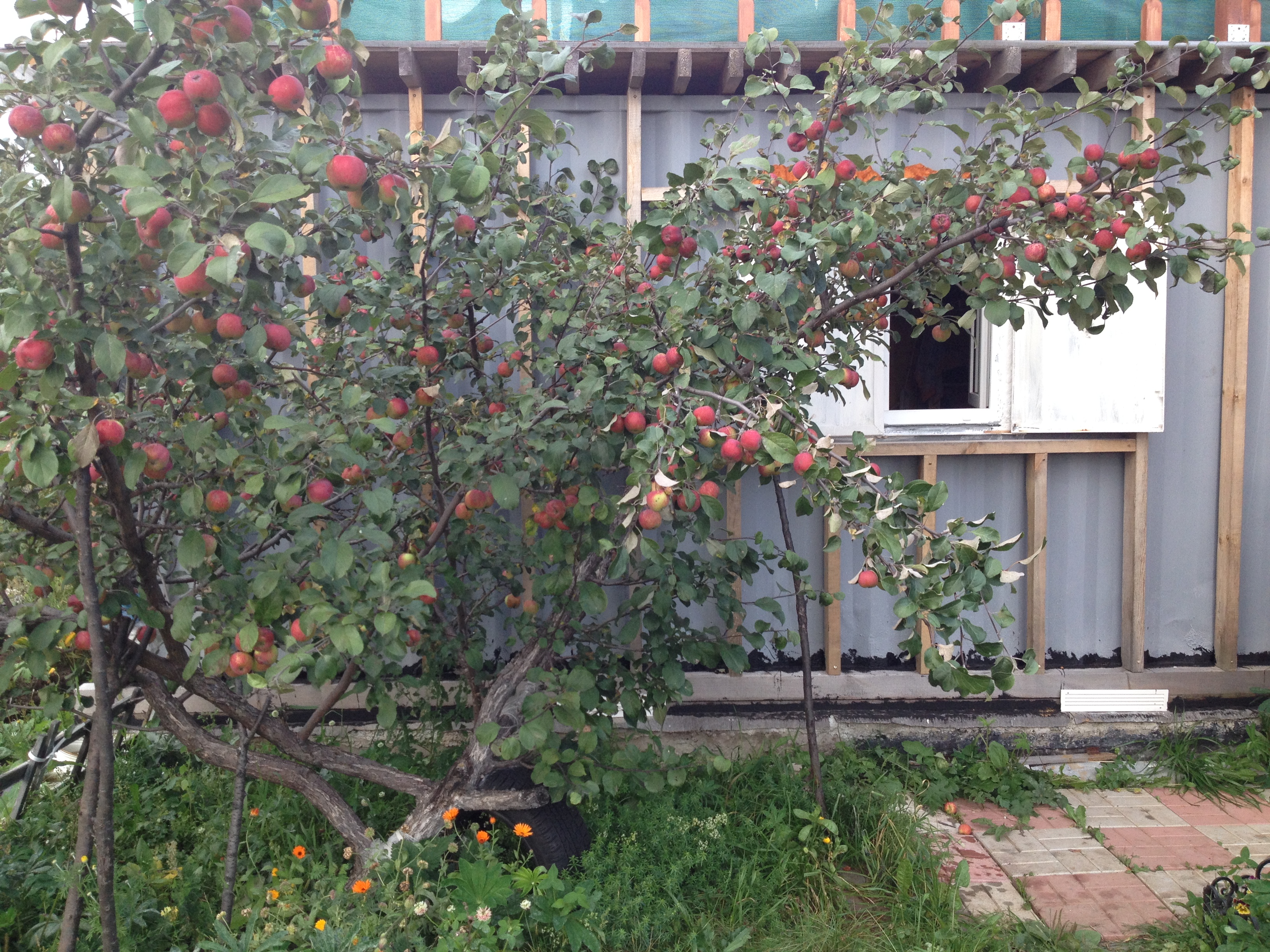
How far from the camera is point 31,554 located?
8.36 ft

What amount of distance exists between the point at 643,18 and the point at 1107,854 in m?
3.83

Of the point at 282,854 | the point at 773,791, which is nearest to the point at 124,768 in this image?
the point at 282,854

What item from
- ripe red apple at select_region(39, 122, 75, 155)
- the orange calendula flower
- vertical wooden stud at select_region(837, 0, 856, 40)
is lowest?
ripe red apple at select_region(39, 122, 75, 155)

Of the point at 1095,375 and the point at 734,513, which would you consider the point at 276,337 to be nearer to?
the point at 734,513

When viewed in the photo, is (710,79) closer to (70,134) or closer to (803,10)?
(803,10)

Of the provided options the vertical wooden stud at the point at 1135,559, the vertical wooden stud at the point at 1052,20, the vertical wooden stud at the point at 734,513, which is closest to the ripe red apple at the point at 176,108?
the vertical wooden stud at the point at 734,513

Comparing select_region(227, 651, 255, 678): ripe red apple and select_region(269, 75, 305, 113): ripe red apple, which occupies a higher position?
select_region(269, 75, 305, 113): ripe red apple

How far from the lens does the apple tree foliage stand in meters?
1.66

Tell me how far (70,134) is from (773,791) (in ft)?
9.65

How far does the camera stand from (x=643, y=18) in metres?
Result: 3.74

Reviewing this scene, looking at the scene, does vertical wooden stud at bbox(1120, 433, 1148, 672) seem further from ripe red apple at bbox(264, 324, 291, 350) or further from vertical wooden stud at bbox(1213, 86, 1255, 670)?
ripe red apple at bbox(264, 324, 291, 350)

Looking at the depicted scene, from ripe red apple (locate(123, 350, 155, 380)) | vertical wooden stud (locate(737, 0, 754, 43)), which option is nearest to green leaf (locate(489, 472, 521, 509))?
ripe red apple (locate(123, 350, 155, 380))

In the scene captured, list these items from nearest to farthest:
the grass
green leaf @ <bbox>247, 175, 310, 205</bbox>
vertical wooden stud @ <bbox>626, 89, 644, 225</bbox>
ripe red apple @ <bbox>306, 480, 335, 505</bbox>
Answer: green leaf @ <bbox>247, 175, 310, 205</bbox>
ripe red apple @ <bbox>306, 480, 335, 505</bbox>
the grass
vertical wooden stud @ <bbox>626, 89, 644, 225</bbox>

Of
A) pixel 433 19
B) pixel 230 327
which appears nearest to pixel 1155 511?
pixel 433 19
